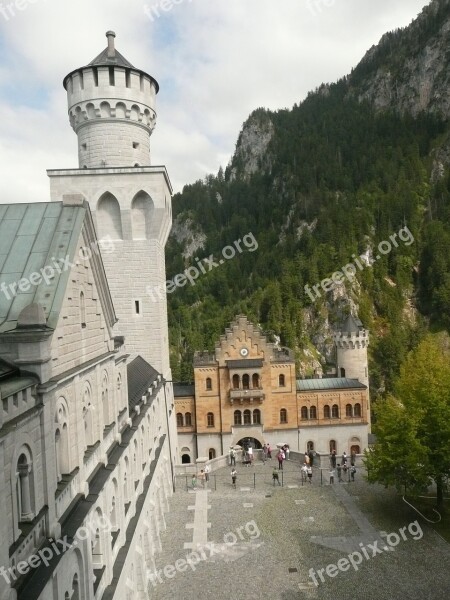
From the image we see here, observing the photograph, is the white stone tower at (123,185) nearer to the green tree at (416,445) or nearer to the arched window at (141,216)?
the arched window at (141,216)

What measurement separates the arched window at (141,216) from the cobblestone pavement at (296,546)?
15.1 metres

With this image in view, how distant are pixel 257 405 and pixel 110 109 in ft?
82.5

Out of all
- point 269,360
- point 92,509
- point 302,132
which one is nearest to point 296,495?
point 269,360

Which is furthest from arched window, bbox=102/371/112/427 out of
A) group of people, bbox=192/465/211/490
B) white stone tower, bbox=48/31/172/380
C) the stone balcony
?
the stone balcony

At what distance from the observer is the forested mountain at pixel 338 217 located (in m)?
82.0

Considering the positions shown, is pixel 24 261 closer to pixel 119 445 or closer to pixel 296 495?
pixel 119 445

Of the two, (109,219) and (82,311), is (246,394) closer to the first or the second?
(109,219)

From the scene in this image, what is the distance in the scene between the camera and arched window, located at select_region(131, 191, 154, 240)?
1020 inches

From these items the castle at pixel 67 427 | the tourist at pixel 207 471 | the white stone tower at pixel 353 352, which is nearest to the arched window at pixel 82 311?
the castle at pixel 67 427

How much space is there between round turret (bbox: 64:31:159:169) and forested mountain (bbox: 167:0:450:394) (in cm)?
4292

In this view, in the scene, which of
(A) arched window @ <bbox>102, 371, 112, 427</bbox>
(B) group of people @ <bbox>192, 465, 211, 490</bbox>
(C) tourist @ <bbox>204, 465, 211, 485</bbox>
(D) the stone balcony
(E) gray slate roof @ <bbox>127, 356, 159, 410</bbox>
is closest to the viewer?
(A) arched window @ <bbox>102, 371, 112, 427</bbox>

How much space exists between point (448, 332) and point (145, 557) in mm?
74390

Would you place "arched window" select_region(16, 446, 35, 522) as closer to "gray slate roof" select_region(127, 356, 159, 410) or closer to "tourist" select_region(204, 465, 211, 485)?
"gray slate roof" select_region(127, 356, 159, 410)

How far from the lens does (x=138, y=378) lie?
72.6 feet
